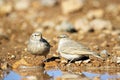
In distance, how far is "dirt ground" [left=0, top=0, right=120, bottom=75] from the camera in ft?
40.1

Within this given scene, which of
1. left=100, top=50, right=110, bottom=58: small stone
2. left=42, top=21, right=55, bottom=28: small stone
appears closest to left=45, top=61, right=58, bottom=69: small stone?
left=100, top=50, right=110, bottom=58: small stone

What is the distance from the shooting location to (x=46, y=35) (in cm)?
1762

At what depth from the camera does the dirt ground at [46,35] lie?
40.1 feet

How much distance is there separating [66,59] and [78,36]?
5.26 m

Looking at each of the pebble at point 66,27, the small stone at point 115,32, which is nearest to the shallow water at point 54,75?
the small stone at point 115,32

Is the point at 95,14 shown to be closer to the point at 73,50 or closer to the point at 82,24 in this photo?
the point at 82,24

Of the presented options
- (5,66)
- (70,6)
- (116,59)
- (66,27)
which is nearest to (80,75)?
(116,59)

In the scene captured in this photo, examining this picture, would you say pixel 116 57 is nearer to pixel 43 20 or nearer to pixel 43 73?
pixel 43 73

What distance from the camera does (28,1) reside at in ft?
76.9

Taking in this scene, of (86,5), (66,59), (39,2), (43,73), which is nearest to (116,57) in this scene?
(66,59)

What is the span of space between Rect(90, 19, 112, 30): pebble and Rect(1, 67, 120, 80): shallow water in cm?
661

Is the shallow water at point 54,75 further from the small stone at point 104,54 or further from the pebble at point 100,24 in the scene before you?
the pebble at point 100,24

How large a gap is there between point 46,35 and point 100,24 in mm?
1810

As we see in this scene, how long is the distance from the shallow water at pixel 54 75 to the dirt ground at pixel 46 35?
0.36m
